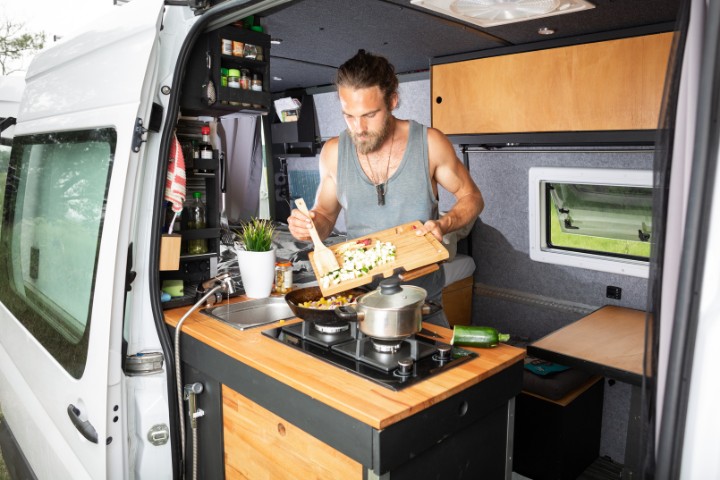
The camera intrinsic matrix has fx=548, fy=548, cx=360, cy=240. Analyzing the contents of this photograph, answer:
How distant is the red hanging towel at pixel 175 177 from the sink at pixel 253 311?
43 centimetres

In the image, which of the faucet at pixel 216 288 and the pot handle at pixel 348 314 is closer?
the pot handle at pixel 348 314

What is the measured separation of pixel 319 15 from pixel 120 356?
4.93ft

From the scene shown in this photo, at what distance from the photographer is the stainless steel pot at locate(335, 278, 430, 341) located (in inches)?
56.4

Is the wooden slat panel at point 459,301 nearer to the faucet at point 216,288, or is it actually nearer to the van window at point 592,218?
the van window at point 592,218

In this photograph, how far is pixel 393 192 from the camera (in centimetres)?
216

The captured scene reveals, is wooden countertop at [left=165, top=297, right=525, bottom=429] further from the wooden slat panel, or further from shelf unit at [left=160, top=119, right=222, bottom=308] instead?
the wooden slat panel

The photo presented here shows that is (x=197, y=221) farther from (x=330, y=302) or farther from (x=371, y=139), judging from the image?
(x=371, y=139)

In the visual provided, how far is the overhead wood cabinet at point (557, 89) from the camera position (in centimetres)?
236

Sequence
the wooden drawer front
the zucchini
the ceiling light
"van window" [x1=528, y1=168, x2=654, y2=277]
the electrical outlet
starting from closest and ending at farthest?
the wooden drawer front → the zucchini → the ceiling light → "van window" [x1=528, y1=168, x2=654, y2=277] → the electrical outlet

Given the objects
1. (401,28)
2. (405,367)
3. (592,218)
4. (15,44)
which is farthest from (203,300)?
(15,44)

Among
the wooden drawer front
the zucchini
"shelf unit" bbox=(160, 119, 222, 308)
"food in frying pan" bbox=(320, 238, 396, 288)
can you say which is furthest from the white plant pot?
the zucchini

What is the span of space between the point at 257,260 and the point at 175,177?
471 mm

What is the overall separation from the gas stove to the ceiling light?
4.08ft

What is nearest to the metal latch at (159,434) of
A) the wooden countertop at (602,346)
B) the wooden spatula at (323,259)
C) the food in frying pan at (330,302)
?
the food in frying pan at (330,302)
